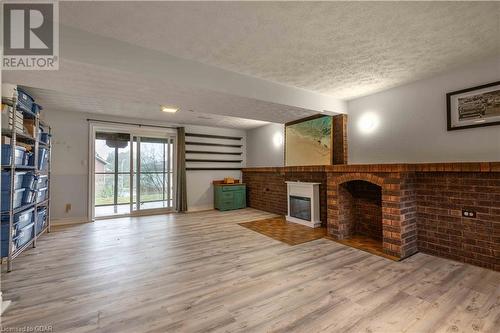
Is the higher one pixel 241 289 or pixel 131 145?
pixel 131 145

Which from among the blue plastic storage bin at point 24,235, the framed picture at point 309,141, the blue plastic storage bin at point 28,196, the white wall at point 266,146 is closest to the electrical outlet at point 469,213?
the framed picture at point 309,141

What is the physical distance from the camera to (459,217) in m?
2.83

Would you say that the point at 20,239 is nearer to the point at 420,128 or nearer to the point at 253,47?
the point at 253,47

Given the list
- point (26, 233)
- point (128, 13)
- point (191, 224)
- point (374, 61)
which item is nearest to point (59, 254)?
point (26, 233)

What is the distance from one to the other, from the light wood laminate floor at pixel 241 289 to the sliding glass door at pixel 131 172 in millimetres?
2131

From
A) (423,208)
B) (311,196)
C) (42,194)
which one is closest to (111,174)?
(42,194)

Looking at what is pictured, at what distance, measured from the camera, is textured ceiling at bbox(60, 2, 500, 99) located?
184cm

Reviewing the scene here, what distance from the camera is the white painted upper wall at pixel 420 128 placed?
2758mm

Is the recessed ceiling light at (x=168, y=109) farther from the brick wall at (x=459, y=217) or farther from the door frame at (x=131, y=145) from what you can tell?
the brick wall at (x=459, y=217)

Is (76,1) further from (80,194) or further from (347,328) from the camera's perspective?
(80,194)

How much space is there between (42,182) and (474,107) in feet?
21.4

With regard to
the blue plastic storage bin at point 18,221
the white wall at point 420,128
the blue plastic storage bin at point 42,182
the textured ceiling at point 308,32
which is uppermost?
the textured ceiling at point 308,32

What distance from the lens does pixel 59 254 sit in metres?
3.09

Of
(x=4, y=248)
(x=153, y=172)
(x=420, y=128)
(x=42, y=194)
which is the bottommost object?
(x=4, y=248)
